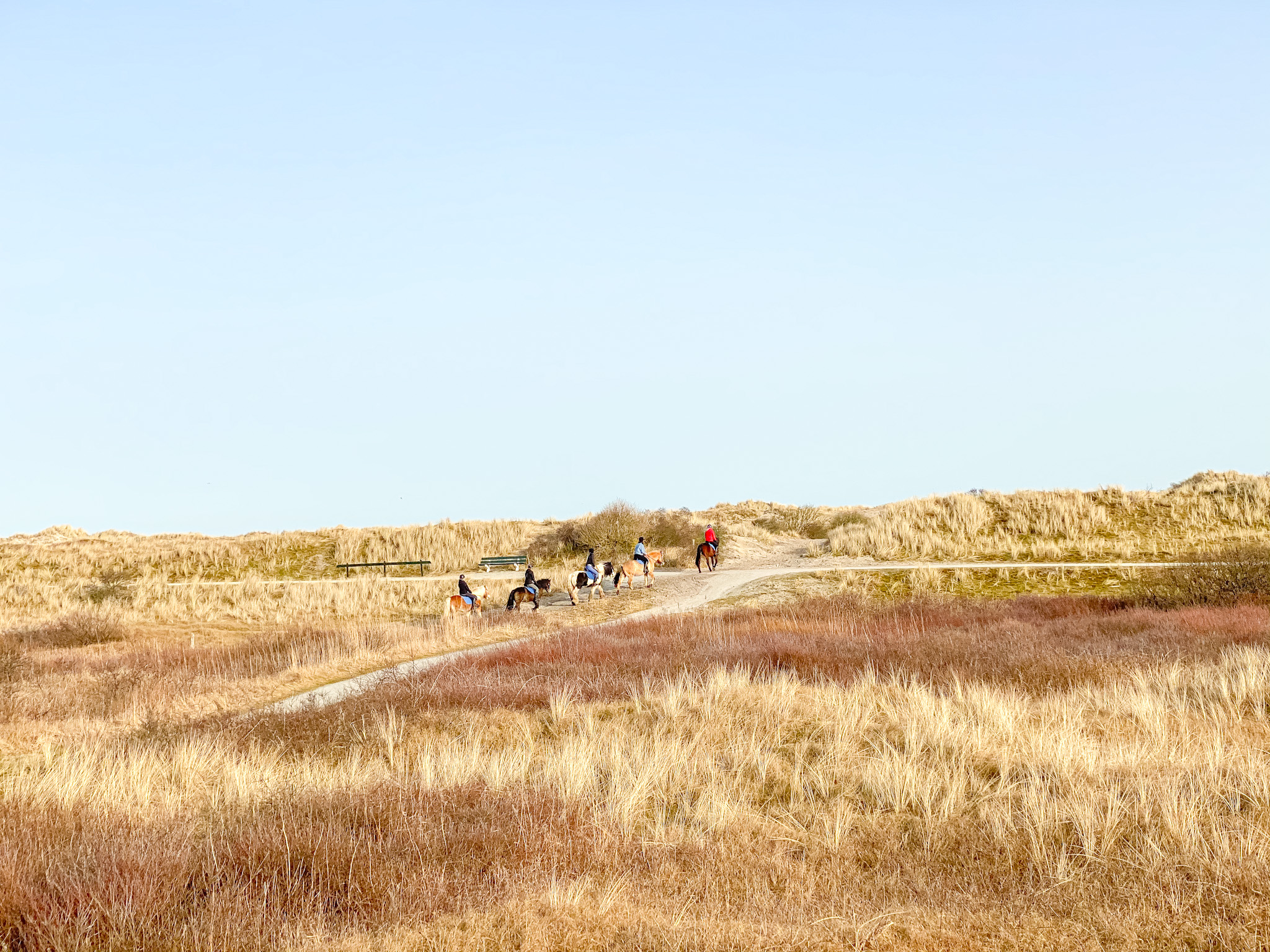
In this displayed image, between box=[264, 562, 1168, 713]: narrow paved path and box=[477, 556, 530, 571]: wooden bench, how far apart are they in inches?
56.4

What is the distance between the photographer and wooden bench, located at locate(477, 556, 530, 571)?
40906 mm

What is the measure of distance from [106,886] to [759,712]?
23.3 feet

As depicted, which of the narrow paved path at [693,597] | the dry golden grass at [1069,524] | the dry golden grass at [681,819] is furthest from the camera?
the dry golden grass at [1069,524]

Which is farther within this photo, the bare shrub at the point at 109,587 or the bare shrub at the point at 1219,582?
the bare shrub at the point at 109,587

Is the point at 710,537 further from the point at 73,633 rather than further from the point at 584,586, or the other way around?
the point at 73,633

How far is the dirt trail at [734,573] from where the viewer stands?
18.9 meters

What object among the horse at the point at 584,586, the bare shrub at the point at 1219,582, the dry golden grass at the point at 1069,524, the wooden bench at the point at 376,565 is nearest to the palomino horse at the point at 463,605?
the horse at the point at 584,586

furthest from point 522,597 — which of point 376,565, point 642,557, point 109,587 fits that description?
point 109,587

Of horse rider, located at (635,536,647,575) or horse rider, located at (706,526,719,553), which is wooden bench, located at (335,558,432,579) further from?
horse rider, located at (706,526,719,553)

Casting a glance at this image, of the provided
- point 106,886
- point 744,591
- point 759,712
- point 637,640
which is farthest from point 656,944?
point 744,591

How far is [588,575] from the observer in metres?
27.7

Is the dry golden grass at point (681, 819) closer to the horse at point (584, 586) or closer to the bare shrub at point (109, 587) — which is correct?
the horse at point (584, 586)

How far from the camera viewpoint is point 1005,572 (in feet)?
96.0

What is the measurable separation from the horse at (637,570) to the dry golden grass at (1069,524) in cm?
907
